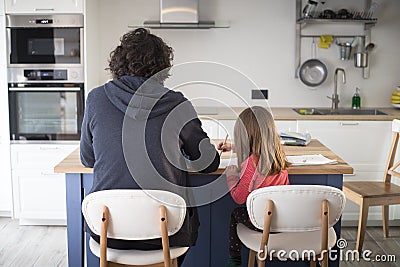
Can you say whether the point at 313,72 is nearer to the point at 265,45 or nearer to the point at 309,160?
the point at 265,45

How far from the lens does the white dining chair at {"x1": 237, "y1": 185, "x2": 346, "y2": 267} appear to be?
2246 millimetres

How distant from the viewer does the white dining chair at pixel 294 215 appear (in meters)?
2.25

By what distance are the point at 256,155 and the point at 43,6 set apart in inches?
95.6

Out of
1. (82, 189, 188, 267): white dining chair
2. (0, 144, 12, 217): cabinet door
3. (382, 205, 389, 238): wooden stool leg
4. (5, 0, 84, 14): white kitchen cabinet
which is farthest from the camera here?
(0, 144, 12, 217): cabinet door

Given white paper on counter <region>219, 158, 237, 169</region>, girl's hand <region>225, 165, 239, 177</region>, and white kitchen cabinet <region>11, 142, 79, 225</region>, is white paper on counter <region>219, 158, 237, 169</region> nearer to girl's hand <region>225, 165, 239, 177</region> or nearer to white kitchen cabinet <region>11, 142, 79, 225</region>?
girl's hand <region>225, 165, 239, 177</region>

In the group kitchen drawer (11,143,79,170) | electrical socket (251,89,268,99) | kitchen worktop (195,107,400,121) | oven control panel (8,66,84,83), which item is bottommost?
kitchen drawer (11,143,79,170)

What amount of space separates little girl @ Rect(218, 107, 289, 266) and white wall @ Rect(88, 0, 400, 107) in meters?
2.28

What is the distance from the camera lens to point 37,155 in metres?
4.30

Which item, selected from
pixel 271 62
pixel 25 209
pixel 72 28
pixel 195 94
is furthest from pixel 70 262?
pixel 271 62

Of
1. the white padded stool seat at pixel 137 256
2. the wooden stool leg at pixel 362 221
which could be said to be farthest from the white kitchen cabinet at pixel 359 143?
the white padded stool seat at pixel 137 256

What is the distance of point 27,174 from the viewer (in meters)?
4.30

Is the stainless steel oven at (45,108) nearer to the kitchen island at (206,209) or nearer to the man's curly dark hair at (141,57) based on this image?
the kitchen island at (206,209)

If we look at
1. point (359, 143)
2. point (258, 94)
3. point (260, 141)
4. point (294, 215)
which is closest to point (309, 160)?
point (260, 141)

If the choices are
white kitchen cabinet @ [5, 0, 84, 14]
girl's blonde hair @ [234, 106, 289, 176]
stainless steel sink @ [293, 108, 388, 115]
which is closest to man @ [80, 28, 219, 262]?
girl's blonde hair @ [234, 106, 289, 176]
